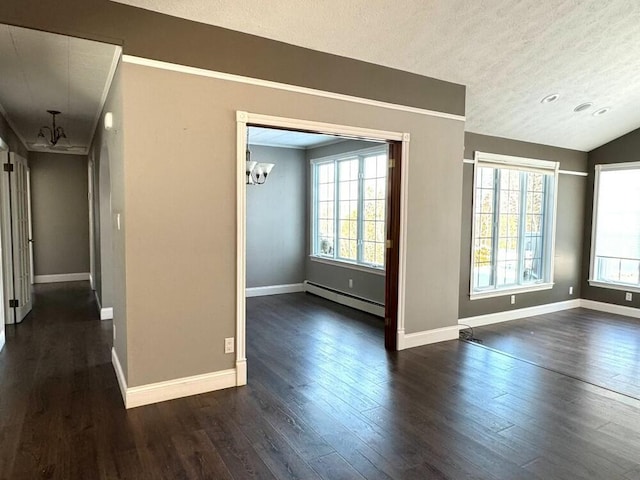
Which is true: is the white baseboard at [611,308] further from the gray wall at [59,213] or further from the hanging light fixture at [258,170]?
the gray wall at [59,213]

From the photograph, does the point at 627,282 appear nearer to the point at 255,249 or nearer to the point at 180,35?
the point at 255,249

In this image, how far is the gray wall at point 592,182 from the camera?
6242 mm

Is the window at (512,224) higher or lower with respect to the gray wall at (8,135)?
lower

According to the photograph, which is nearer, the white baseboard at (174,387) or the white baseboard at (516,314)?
the white baseboard at (174,387)

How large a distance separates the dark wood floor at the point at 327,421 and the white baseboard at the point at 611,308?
3471 millimetres

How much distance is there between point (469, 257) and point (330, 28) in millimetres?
3467

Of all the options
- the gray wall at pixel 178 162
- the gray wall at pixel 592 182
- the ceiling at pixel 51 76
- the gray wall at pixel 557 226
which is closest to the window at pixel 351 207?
the gray wall at pixel 557 226

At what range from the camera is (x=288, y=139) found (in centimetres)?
665

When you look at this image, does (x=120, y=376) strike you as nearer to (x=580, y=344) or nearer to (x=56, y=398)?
(x=56, y=398)

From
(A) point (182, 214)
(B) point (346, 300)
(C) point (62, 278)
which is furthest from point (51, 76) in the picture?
(C) point (62, 278)

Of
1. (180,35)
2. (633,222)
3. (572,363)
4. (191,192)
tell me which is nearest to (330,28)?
(180,35)

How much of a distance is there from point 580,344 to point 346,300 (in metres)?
3.09

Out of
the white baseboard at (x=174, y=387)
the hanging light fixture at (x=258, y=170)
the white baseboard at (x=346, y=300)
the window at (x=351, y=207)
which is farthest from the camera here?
the window at (x=351, y=207)

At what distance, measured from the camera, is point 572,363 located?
4.17m
